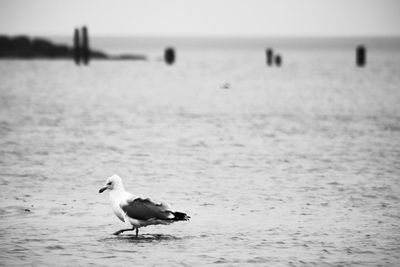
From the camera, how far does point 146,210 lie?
31.3 ft

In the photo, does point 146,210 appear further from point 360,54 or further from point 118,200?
point 360,54

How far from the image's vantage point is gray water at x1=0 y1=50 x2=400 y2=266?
9.47m

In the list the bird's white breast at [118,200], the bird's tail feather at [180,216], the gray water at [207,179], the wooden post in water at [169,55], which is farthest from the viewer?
the wooden post in water at [169,55]

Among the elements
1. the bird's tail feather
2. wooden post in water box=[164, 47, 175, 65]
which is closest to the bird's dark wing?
the bird's tail feather

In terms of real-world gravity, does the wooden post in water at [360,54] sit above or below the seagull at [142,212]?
above

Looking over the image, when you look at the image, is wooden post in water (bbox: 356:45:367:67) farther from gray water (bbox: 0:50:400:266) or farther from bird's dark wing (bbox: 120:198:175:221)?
bird's dark wing (bbox: 120:198:175:221)

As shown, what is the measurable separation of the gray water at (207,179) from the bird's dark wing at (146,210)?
0.35m

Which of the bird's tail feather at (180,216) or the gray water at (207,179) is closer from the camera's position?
the bird's tail feather at (180,216)

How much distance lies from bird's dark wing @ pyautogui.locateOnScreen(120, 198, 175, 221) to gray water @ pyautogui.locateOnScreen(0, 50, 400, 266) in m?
0.35

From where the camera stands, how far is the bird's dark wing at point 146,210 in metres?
9.50

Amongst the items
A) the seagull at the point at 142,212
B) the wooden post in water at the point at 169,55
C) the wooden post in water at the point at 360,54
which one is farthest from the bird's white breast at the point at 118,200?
the wooden post in water at the point at 169,55

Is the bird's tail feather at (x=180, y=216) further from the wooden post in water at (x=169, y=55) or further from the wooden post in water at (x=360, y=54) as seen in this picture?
the wooden post in water at (x=169, y=55)

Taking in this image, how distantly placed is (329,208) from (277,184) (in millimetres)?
2129

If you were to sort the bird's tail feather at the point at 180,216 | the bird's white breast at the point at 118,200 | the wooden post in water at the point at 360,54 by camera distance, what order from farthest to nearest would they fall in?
the wooden post in water at the point at 360,54
the bird's white breast at the point at 118,200
the bird's tail feather at the point at 180,216
